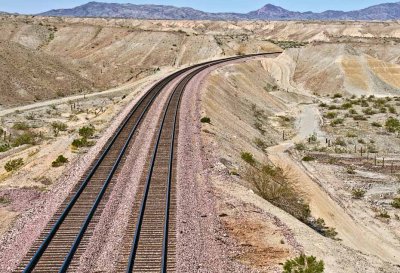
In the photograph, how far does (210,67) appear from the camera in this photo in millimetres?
85125

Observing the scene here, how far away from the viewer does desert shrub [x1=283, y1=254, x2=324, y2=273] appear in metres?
16.0

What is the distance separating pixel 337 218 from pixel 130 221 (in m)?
15.5

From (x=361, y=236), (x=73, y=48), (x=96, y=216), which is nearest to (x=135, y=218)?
(x=96, y=216)

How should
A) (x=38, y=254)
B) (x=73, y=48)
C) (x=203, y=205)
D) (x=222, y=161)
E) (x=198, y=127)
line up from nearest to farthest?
(x=38, y=254), (x=203, y=205), (x=222, y=161), (x=198, y=127), (x=73, y=48)

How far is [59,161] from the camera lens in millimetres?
27562

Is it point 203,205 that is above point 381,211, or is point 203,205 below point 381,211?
Result: above

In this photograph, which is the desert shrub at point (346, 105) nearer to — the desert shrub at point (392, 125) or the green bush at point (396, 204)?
the desert shrub at point (392, 125)

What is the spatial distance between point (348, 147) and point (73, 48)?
90.1 meters

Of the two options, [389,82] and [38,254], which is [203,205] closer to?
[38,254]

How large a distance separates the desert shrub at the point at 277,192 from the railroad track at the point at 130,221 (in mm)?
5026

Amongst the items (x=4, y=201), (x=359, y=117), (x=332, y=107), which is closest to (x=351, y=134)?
(x=359, y=117)

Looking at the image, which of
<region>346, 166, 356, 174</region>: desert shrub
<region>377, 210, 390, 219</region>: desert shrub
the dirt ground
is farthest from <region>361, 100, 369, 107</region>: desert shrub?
<region>377, 210, 390, 219</region>: desert shrub

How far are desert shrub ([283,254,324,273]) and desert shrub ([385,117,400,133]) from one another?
44669 mm

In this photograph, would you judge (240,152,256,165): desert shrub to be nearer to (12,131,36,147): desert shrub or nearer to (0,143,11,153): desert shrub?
(12,131,36,147): desert shrub
